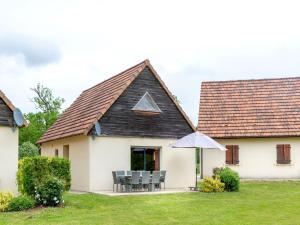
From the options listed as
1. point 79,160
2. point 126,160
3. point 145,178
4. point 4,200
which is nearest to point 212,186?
point 145,178

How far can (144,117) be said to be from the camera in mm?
25766

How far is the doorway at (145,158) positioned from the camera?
25547mm

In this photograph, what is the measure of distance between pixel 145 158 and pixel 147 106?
253cm

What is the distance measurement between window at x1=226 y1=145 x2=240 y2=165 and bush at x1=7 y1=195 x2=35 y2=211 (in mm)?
17705

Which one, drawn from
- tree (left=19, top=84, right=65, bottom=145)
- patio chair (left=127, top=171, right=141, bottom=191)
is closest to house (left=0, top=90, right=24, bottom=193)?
patio chair (left=127, top=171, right=141, bottom=191)

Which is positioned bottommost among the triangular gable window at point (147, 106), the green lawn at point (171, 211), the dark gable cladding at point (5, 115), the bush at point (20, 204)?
the green lawn at point (171, 211)

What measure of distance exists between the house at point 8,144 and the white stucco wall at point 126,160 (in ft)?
13.5

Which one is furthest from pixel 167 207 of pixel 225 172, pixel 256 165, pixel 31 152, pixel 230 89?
pixel 31 152

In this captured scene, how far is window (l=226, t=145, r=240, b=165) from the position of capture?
3256 centimetres

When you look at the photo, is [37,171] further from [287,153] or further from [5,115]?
[287,153]

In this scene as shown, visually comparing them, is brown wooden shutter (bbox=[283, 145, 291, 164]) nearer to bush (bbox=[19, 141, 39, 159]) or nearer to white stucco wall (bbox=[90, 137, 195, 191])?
white stucco wall (bbox=[90, 137, 195, 191])

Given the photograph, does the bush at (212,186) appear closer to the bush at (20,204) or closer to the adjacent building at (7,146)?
the adjacent building at (7,146)

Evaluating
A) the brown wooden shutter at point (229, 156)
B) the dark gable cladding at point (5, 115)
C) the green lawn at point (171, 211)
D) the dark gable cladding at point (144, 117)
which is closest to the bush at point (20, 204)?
the green lawn at point (171, 211)

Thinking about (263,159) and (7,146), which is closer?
(7,146)
